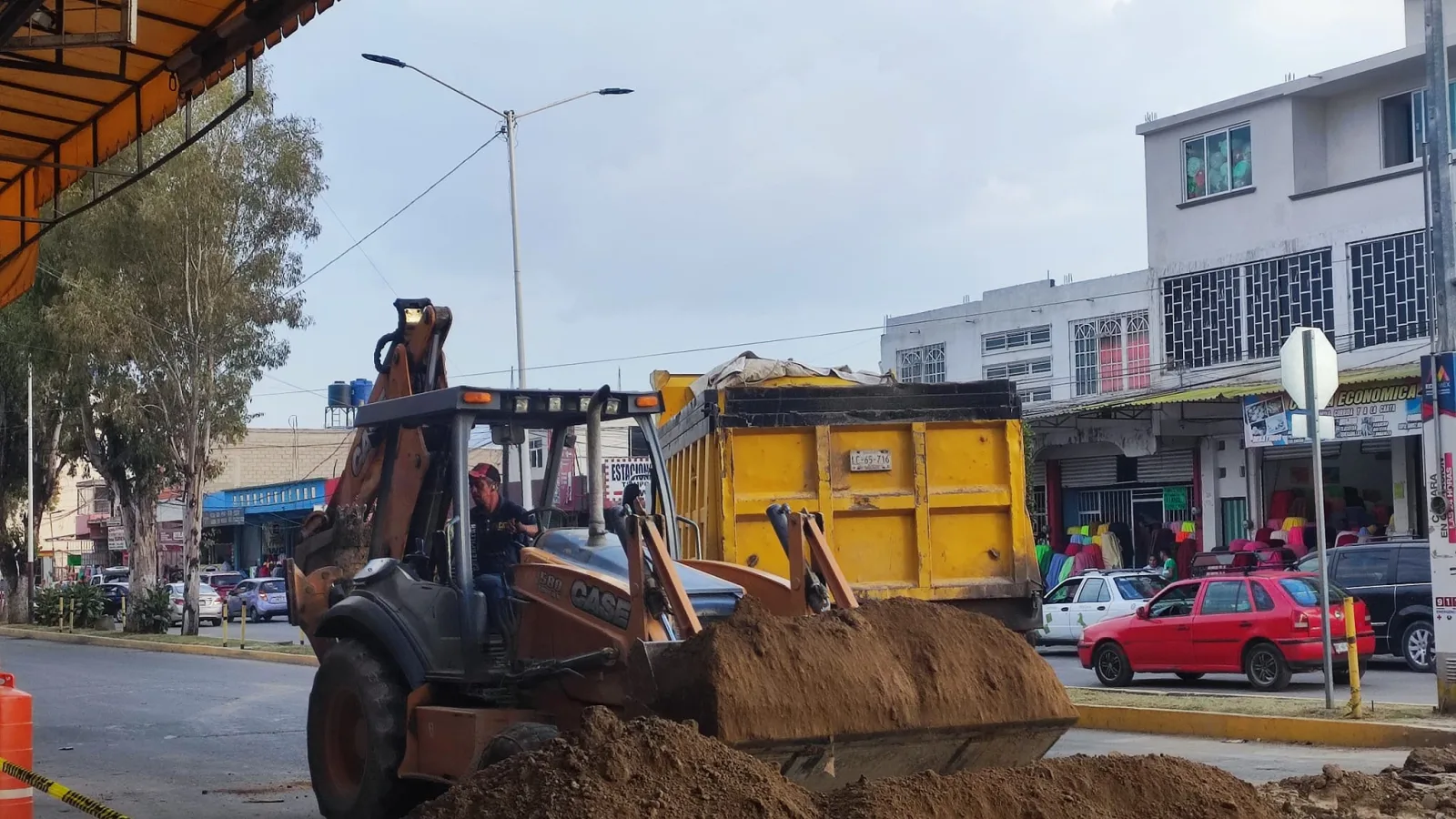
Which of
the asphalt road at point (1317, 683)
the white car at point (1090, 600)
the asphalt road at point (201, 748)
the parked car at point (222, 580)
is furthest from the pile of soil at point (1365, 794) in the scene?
the parked car at point (222, 580)

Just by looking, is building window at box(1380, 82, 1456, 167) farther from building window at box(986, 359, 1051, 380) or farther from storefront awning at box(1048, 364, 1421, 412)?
building window at box(986, 359, 1051, 380)

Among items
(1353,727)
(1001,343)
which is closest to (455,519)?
(1353,727)

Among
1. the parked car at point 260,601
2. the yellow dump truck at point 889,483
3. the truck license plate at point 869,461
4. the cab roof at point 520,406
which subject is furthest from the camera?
the parked car at point 260,601

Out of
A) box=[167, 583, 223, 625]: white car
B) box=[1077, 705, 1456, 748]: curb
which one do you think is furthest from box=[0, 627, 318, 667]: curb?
box=[1077, 705, 1456, 748]: curb

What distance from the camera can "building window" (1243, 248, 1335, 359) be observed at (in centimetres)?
3041

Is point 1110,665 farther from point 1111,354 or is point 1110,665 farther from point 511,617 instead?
point 1111,354

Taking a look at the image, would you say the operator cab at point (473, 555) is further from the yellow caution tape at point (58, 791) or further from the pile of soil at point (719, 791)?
the yellow caution tape at point (58, 791)

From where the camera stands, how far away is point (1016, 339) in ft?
133

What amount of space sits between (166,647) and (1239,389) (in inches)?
858

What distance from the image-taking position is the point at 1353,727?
13.0m

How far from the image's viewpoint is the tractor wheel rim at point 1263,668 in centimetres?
1833

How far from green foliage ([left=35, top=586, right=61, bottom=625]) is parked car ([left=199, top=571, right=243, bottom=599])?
5709mm

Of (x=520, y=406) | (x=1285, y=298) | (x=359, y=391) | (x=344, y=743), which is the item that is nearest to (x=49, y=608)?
(x=359, y=391)

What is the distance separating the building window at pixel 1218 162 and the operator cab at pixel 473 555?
86.9ft
